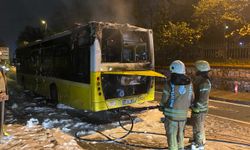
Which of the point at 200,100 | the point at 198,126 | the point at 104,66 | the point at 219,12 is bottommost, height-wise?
the point at 198,126

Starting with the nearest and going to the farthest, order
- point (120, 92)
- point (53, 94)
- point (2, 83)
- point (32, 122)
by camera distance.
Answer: point (2, 83) < point (32, 122) < point (120, 92) < point (53, 94)

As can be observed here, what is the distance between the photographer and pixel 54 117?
10875mm

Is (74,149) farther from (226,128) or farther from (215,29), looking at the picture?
(215,29)

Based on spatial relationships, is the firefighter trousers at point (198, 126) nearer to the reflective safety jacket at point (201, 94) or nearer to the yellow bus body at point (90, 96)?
the reflective safety jacket at point (201, 94)

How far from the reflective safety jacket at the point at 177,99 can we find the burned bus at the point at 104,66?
3.96 meters

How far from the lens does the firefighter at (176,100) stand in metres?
5.73

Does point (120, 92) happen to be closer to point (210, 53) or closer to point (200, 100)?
point (200, 100)

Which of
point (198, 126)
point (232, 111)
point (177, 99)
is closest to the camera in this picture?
point (177, 99)

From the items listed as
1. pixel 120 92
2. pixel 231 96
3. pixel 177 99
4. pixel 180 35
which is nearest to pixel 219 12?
pixel 180 35

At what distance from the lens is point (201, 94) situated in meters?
6.55

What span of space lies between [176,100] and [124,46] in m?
4.90

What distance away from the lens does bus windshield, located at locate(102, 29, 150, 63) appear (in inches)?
386

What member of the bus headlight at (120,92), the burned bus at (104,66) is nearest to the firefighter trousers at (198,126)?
the burned bus at (104,66)

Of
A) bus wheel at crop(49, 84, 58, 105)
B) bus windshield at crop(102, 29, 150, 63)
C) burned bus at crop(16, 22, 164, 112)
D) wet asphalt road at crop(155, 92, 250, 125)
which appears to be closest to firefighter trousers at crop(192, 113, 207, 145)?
burned bus at crop(16, 22, 164, 112)
